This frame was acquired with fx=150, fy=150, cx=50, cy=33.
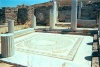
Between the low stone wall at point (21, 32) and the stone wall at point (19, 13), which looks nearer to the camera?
the low stone wall at point (21, 32)

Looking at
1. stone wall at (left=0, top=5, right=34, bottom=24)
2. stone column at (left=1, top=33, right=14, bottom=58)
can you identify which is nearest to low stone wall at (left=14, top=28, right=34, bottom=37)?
stone column at (left=1, top=33, right=14, bottom=58)

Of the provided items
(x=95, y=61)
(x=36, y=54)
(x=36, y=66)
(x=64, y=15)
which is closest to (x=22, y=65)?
(x=36, y=66)

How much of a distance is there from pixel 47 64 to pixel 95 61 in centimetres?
192

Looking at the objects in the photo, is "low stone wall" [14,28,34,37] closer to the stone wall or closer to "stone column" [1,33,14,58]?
"stone column" [1,33,14,58]

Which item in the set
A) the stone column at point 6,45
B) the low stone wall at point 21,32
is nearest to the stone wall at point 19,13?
the low stone wall at point 21,32

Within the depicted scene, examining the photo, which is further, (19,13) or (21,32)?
(19,13)

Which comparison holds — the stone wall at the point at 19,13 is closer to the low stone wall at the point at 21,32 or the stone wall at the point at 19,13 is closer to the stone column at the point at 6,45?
the low stone wall at the point at 21,32

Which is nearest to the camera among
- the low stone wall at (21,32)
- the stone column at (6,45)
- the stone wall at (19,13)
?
the stone column at (6,45)

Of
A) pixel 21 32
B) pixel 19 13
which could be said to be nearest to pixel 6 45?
pixel 21 32

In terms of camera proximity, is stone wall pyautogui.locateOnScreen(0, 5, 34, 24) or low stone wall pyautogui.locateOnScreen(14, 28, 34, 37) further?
stone wall pyautogui.locateOnScreen(0, 5, 34, 24)

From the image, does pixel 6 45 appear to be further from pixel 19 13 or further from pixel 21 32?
pixel 19 13

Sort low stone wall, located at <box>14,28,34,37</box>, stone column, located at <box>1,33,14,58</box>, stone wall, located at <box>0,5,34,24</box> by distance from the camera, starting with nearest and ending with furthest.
Answer: stone column, located at <box>1,33,14,58</box>, low stone wall, located at <box>14,28,34,37</box>, stone wall, located at <box>0,5,34,24</box>

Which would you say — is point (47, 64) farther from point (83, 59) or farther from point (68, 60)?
point (83, 59)

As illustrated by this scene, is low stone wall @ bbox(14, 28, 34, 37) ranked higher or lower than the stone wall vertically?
lower
